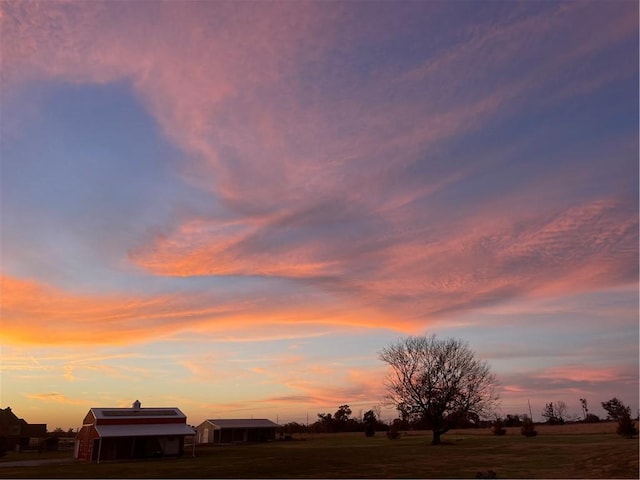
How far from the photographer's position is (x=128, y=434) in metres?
63.2

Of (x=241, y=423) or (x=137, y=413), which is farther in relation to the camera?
(x=241, y=423)

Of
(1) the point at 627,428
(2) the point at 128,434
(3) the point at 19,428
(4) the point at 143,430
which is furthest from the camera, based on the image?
(3) the point at 19,428

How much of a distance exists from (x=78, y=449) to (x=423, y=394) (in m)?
49.2

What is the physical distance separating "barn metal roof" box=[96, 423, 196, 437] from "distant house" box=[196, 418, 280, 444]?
28911 millimetres

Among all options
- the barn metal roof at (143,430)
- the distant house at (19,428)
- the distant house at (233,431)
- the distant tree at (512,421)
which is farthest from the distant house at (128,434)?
the distant tree at (512,421)

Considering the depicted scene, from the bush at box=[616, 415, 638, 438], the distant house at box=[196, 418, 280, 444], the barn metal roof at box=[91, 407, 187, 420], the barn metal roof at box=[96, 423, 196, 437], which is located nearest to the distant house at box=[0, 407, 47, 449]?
the distant house at box=[196, 418, 280, 444]

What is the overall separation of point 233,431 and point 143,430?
35.4m

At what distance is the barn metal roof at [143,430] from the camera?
62.8m

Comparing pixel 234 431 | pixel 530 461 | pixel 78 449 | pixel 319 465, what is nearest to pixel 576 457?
pixel 530 461

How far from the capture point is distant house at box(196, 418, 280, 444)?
96.6m

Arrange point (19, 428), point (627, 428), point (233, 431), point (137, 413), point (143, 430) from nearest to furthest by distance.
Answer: point (627, 428), point (143, 430), point (137, 413), point (233, 431), point (19, 428)

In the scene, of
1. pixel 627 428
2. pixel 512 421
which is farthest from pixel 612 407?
pixel 627 428

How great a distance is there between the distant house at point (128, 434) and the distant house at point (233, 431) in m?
28.5

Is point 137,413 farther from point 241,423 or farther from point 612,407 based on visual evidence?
point 612,407
